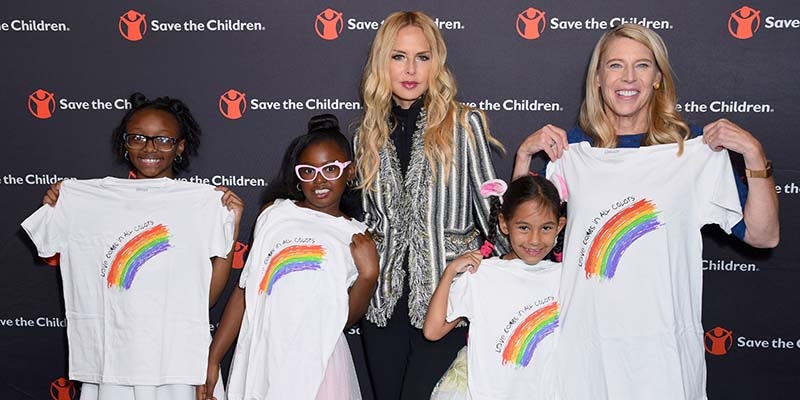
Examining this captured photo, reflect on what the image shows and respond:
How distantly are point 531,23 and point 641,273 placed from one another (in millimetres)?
1370

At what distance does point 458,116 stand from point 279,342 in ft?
3.40

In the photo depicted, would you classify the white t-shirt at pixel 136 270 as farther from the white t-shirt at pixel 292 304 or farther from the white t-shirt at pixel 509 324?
the white t-shirt at pixel 509 324

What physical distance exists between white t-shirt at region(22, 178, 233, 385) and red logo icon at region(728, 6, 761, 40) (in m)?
2.24

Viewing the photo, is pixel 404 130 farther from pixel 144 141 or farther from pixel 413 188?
pixel 144 141

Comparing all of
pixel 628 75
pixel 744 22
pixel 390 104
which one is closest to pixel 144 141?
pixel 390 104

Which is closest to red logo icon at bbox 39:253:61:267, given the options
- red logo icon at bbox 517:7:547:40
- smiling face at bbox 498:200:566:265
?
smiling face at bbox 498:200:566:265

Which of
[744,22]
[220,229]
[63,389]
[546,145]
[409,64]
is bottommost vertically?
[63,389]

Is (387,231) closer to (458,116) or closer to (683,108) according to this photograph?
(458,116)

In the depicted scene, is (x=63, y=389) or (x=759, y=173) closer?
(x=759, y=173)

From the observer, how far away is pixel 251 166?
12.1ft

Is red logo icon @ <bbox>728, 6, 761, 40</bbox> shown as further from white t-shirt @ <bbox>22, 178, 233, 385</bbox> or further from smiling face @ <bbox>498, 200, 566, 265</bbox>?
white t-shirt @ <bbox>22, 178, 233, 385</bbox>

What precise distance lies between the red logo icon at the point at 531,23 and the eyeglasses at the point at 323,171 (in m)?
1.11

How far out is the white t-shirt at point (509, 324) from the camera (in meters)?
2.67

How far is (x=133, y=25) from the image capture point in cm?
364
